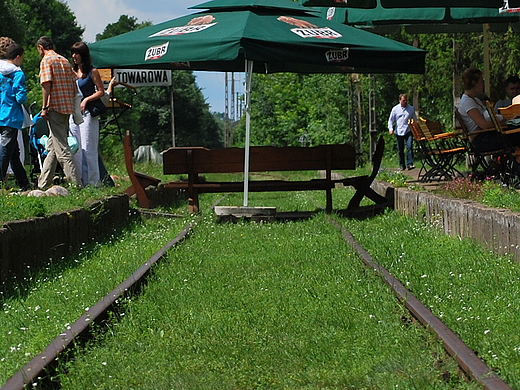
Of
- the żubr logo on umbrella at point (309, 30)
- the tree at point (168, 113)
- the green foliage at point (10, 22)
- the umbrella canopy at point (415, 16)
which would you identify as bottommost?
the tree at point (168, 113)

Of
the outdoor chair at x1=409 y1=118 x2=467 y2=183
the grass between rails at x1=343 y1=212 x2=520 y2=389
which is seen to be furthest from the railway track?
the outdoor chair at x1=409 y1=118 x2=467 y2=183

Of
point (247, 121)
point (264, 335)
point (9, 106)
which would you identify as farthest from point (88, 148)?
point (264, 335)

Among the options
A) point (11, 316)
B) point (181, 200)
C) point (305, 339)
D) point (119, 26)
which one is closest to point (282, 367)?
point (305, 339)

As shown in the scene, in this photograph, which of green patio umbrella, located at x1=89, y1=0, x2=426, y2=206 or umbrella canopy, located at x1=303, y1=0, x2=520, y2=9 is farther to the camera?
umbrella canopy, located at x1=303, y1=0, x2=520, y2=9

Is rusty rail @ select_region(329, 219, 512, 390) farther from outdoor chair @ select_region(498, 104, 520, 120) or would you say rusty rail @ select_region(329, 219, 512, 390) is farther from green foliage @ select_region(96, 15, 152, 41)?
green foliage @ select_region(96, 15, 152, 41)

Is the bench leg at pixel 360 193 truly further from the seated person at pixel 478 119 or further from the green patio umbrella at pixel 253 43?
the seated person at pixel 478 119

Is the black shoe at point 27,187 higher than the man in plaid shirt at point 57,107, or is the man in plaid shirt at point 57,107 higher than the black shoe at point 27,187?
the man in plaid shirt at point 57,107

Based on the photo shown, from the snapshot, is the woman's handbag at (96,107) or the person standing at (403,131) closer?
the woman's handbag at (96,107)

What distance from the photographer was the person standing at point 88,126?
1286 cm

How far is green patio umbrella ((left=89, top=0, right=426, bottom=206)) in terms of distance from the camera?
11.3m

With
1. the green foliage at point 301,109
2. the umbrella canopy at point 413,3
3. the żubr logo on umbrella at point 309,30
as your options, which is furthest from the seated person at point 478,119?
the green foliage at point 301,109

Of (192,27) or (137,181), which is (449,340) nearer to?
(192,27)

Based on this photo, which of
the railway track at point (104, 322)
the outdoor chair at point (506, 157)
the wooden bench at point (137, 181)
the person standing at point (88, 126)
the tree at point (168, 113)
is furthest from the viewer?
the tree at point (168, 113)

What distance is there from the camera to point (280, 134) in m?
50.9
